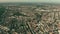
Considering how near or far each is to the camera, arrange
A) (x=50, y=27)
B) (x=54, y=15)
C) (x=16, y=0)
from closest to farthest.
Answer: (x=50, y=27)
(x=54, y=15)
(x=16, y=0)

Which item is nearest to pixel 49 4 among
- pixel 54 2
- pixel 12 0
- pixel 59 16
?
pixel 54 2

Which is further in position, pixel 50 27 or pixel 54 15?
pixel 54 15

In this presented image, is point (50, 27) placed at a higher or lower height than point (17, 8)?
lower

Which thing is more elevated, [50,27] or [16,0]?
[16,0]

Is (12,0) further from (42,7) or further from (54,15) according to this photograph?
(54,15)

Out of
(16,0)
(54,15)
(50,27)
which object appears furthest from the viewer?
(16,0)

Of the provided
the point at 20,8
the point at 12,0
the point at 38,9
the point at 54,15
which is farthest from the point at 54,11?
the point at 12,0

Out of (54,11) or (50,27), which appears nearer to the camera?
(50,27)

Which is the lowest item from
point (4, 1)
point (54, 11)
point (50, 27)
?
point (50, 27)

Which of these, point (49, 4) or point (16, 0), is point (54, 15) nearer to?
point (49, 4)
